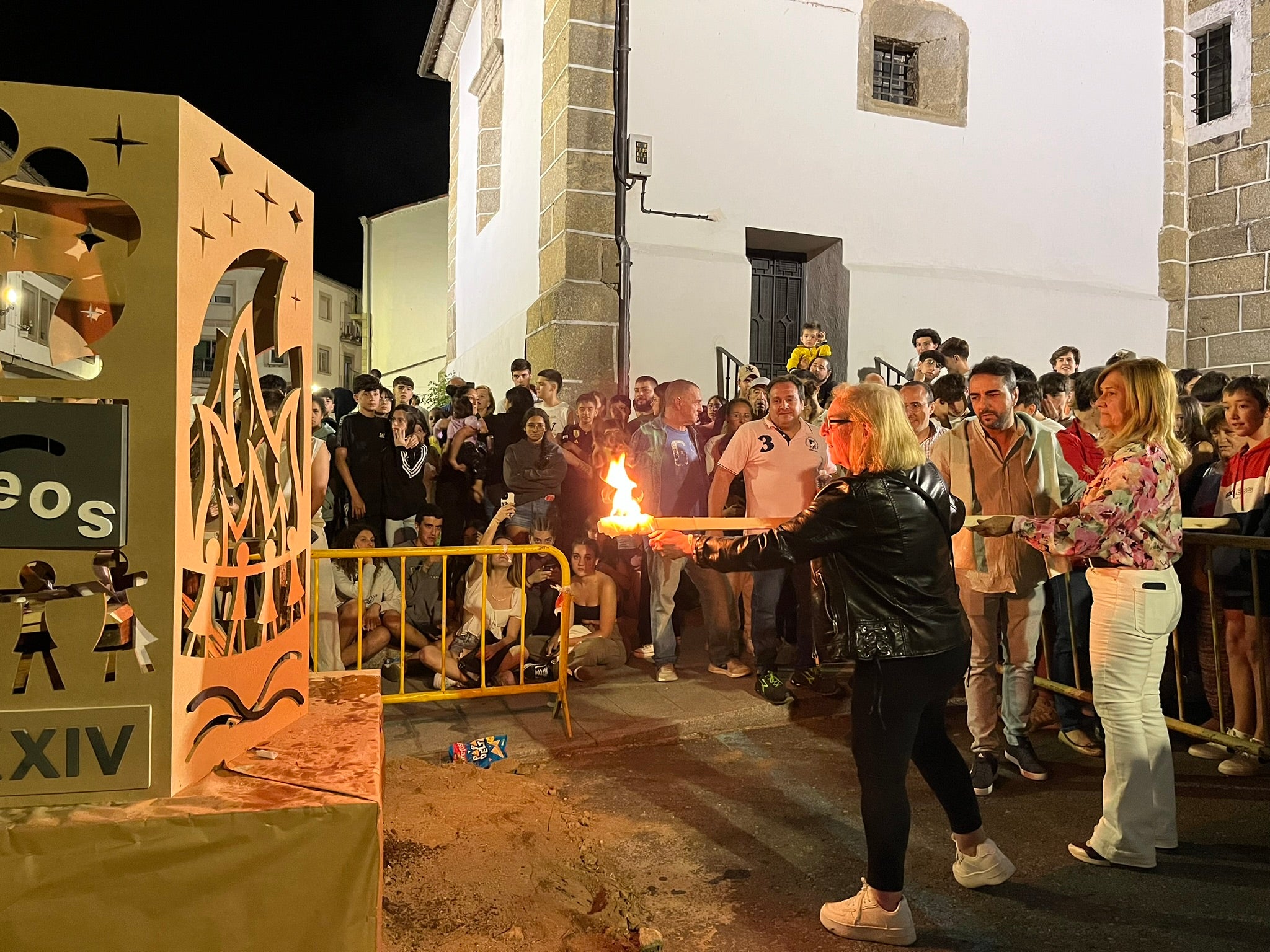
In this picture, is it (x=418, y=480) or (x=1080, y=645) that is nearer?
(x=1080, y=645)

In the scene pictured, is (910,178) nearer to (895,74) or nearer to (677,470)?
(895,74)

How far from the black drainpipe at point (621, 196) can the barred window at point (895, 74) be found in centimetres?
364

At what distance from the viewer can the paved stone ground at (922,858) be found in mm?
3287

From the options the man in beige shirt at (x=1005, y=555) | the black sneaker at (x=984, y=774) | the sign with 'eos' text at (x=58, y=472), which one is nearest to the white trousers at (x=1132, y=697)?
the black sneaker at (x=984, y=774)

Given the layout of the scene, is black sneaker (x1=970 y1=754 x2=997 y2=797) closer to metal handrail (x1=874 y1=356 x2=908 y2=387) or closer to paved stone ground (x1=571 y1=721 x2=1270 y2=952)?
paved stone ground (x1=571 y1=721 x2=1270 y2=952)

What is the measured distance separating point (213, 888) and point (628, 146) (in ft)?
30.8

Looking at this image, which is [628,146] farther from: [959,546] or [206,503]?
[206,503]

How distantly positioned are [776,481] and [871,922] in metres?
3.54

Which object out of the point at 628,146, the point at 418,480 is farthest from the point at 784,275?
the point at 418,480

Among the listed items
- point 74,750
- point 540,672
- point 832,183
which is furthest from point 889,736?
point 832,183

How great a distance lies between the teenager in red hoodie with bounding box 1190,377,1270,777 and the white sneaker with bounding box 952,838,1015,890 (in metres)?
2.09

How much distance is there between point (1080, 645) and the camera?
226 inches

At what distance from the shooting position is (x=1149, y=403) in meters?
3.72

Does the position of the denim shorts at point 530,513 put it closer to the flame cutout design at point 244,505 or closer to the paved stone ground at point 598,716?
the paved stone ground at point 598,716
